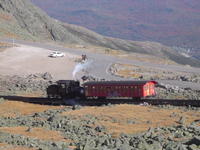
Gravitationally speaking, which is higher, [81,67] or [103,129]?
[81,67]

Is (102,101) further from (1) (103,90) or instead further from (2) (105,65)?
(2) (105,65)

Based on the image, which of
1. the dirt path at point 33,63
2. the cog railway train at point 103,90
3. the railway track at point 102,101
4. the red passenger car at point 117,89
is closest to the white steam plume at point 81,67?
the dirt path at point 33,63

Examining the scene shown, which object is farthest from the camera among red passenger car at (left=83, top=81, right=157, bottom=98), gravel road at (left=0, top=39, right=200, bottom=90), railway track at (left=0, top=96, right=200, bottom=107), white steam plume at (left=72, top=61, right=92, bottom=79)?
white steam plume at (left=72, top=61, right=92, bottom=79)

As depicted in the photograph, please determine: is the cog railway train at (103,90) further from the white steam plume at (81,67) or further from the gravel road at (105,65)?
the white steam plume at (81,67)

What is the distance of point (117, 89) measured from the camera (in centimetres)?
5169

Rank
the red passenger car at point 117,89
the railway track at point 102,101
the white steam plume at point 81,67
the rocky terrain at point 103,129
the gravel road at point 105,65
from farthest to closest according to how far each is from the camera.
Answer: the white steam plume at point 81,67, the gravel road at point 105,65, the red passenger car at point 117,89, the railway track at point 102,101, the rocky terrain at point 103,129

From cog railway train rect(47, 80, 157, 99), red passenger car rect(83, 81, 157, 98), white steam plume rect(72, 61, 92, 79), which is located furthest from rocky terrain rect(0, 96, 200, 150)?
white steam plume rect(72, 61, 92, 79)

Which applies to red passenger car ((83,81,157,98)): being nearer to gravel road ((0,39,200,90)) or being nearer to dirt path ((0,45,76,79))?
gravel road ((0,39,200,90))

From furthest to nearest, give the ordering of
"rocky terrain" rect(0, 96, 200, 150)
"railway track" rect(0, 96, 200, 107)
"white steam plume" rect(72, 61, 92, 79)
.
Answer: "white steam plume" rect(72, 61, 92, 79) → "railway track" rect(0, 96, 200, 107) → "rocky terrain" rect(0, 96, 200, 150)

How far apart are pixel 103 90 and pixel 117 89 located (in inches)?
56.9

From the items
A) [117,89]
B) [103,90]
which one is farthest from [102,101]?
[117,89]

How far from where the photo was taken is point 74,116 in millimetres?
42250

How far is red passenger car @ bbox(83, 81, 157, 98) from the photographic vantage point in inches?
1999

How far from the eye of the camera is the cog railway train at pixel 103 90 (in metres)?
50.8
